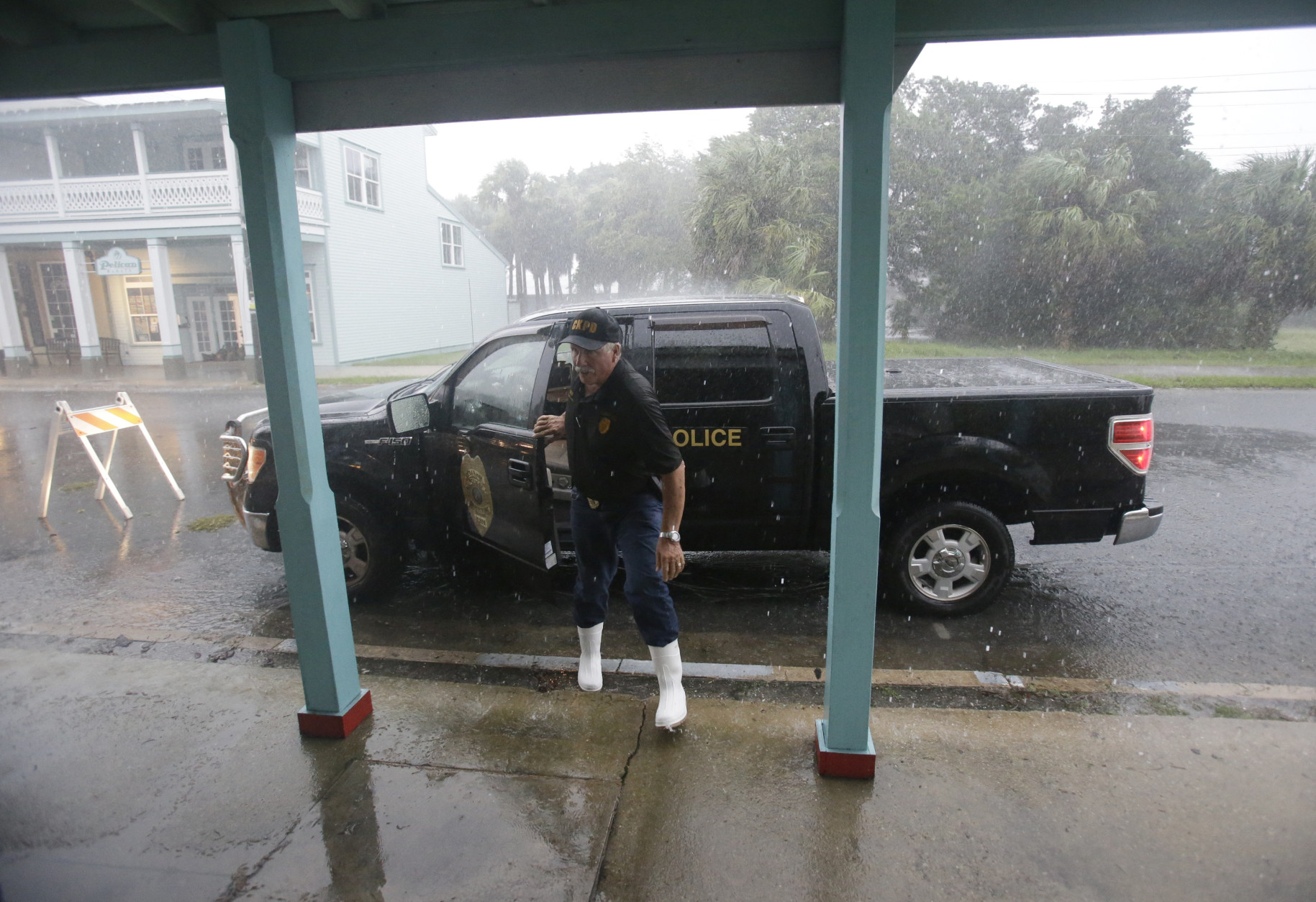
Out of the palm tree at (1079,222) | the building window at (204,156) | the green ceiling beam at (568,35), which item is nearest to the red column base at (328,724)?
the green ceiling beam at (568,35)

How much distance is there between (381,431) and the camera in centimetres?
472

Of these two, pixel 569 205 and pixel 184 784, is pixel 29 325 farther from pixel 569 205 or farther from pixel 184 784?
pixel 184 784

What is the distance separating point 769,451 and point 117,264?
22.3m

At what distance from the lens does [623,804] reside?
2775 mm

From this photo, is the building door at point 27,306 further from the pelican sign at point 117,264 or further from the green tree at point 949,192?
the green tree at point 949,192

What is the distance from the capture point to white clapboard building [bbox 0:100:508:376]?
58.1ft

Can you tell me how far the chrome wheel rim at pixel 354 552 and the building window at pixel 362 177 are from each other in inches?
627

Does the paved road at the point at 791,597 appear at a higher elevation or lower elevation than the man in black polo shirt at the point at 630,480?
lower

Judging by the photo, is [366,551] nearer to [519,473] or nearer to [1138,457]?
[519,473]

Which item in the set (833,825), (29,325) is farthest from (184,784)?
(29,325)

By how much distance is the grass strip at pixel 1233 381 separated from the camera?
1352cm

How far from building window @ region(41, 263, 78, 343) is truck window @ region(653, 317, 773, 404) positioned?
2479 centimetres

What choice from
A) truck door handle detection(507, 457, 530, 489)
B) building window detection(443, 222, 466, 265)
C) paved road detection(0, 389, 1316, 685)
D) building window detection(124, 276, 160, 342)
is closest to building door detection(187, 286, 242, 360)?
building window detection(124, 276, 160, 342)

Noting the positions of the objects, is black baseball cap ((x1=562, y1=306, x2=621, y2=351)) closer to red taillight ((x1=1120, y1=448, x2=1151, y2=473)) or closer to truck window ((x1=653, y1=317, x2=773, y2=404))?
truck window ((x1=653, y1=317, x2=773, y2=404))
